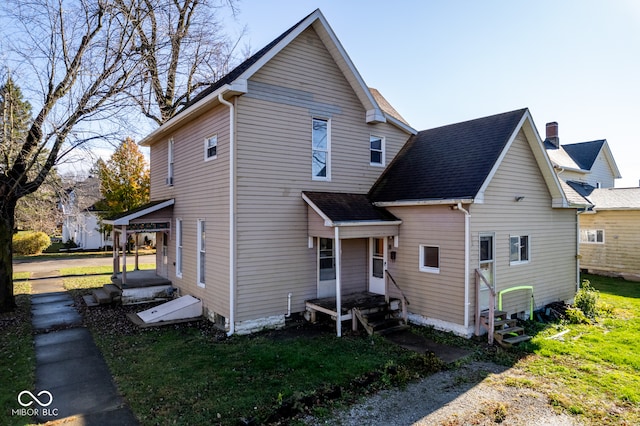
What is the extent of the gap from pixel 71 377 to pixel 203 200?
18.1 ft

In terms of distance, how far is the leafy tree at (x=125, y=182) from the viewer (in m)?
26.6

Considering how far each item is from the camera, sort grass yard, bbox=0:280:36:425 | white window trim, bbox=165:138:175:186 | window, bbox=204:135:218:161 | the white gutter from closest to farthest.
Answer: grass yard, bbox=0:280:36:425, the white gutter, window, bbox=204:135:218:161, white window trim, bbox=165:138:175:186

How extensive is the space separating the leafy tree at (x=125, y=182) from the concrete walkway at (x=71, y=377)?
52.7 ft

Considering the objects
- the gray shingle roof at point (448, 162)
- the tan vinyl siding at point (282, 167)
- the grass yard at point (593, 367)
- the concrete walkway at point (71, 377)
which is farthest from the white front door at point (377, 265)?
the concrete walkway at point (71, 377)

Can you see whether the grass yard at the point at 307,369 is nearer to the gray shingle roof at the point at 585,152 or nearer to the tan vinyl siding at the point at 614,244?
the tan vinyl siding at the point at 614,244

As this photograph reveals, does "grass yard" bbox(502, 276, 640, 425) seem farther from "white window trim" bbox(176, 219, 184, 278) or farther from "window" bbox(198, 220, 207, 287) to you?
"white window trim" bbox(176, 219, 184, 278)

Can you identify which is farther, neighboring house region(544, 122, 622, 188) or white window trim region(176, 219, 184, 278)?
neighboring house region(544, 122, 622, 188)

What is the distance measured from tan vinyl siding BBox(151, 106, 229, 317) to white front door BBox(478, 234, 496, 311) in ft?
22.0

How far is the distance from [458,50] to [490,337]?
9.59 metres

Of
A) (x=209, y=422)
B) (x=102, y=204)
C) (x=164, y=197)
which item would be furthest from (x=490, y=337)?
(x=102, y=204)

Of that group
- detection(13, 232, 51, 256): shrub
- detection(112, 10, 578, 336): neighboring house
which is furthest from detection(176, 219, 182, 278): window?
detection(13, 232, 51, 256): shrub

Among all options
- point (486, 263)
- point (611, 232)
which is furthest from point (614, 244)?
point (486, 263)

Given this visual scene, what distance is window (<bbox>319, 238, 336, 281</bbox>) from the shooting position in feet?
35.7

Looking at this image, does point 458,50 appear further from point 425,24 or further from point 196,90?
point 196,90
